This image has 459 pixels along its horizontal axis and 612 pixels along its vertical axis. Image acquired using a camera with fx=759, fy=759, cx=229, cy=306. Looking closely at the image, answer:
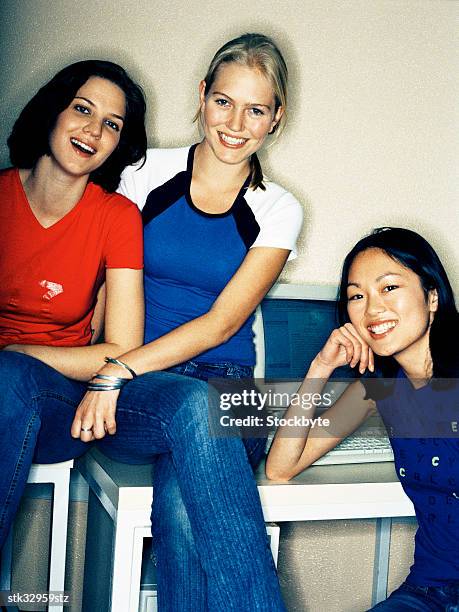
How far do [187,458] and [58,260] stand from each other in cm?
42

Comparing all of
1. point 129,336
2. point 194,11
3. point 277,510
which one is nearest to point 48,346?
point 129,336

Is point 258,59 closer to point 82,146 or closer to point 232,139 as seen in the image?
point 232,139

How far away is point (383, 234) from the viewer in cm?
117

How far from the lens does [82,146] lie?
1.19 m

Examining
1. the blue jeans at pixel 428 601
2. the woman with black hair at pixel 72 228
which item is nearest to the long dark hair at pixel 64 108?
the woman with black hair at pixel 72 228

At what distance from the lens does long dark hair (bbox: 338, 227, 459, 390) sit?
1.11 m

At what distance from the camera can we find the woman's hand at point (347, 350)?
1119 mm

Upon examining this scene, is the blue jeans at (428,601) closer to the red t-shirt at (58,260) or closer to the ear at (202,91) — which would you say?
the red t-shirt at (58,260)

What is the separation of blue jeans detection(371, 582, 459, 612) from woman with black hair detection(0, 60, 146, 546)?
18.9 inches

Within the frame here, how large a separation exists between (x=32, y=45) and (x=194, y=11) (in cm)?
31

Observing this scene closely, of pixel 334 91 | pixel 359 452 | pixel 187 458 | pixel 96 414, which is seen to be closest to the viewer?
pixel 187 458

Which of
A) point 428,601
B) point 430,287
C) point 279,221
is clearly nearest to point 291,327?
point 279,221

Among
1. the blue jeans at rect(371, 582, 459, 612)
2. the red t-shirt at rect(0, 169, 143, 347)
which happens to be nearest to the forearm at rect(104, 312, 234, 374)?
the red t-shirt at rect(0, 169, 143, 347)

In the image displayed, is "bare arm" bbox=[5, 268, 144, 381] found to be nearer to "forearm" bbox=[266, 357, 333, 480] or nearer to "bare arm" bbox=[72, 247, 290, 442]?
"bare arm" bbox=[72, 247, 290, 442]
